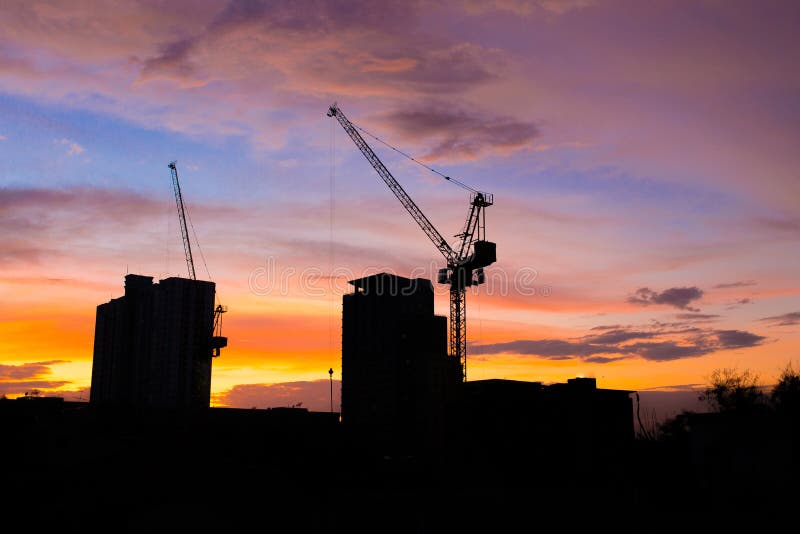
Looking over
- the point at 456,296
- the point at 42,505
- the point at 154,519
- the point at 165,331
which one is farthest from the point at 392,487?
the point at 165,331

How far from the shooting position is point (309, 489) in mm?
72188

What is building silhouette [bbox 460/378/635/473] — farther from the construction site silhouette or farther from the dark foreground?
the dark foreground

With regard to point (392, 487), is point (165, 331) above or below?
above

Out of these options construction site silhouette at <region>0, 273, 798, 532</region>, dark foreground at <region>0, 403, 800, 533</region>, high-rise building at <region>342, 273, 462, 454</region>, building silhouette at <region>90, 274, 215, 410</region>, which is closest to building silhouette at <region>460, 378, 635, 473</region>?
construction site silhouette at <region>0, 273, 798, 532</region>

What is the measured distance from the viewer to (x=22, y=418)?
83500 millimetres

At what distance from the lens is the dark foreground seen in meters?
63.3

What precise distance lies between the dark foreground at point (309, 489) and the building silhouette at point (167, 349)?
76771 millimetres

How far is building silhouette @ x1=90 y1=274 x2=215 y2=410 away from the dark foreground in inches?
3022

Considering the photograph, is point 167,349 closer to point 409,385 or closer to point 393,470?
point 409,385

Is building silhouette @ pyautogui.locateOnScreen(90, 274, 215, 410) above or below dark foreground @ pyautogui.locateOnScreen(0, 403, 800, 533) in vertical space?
above

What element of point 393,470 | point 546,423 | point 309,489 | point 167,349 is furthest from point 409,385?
point 309,489

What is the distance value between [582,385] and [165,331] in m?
110

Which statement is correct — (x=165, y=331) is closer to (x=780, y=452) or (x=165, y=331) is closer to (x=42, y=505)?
(x=42, y=505)

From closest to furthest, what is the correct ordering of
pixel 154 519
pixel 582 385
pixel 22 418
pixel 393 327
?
pixel 154 519, pixel 22 418, pixel 582 385, pixel 393 327
